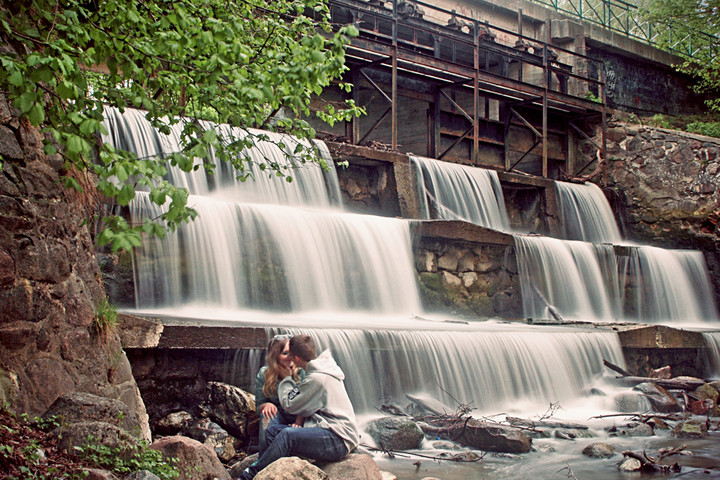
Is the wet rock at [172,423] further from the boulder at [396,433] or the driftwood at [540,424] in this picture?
the driftwood at [540,424]

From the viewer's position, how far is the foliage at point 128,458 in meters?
4.95

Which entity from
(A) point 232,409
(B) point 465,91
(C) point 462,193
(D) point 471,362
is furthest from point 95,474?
(B) point 465,91

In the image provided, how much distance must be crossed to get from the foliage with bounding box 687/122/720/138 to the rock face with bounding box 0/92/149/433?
76.1 feet

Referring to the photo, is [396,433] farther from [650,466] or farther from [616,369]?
[616,369]

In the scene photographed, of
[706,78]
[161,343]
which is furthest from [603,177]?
[161,343]

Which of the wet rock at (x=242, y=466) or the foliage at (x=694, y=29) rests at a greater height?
the foliage at (x=694, y=29)

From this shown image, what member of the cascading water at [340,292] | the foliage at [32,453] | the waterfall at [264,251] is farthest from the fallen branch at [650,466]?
the waterfall at [264,251]

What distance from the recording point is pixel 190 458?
566 centimetres

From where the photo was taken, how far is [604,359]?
484 inches

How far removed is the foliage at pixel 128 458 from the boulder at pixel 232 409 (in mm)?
1968

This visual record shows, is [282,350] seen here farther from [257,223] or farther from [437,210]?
[437,210]

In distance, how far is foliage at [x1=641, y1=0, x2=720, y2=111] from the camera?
27.9m

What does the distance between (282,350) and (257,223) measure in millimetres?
6205

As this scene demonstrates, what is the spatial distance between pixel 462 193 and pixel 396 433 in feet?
33.0
